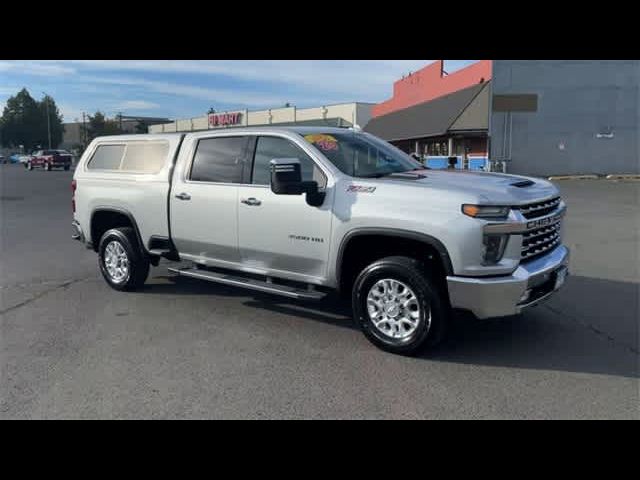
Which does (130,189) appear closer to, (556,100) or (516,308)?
(516,308)

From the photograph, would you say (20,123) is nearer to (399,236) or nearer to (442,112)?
(442,112)

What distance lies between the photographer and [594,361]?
4.68m

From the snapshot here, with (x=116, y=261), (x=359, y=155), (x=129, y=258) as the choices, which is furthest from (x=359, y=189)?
(x=116, y=261)

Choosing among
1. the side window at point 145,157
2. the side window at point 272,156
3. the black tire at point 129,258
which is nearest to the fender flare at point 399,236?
the side window at point 272,156

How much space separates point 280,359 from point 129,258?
303 cm

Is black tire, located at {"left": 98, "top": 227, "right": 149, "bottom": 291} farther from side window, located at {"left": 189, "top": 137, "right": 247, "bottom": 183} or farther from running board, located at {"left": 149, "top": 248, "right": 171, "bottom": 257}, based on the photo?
side window, located at {"left": 189, "top": 137, "right": 247, "bottom": 183}

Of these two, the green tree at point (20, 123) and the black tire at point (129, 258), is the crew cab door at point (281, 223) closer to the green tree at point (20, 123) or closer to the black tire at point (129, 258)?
the black tire at point (129, 258)

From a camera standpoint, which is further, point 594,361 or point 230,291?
point 230,291

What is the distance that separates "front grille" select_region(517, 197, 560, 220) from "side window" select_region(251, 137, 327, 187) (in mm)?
1986

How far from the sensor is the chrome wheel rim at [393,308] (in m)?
4.73

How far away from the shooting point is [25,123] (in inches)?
3583

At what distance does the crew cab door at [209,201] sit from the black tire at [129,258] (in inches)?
29.8
